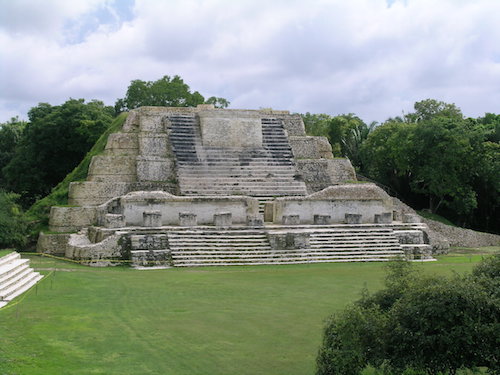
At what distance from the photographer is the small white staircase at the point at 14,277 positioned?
11828 mm

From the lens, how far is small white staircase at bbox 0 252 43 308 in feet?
38.8

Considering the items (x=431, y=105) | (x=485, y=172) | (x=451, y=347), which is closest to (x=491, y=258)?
(x=451, y=347)

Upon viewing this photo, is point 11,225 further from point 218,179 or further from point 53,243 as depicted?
point 218,179

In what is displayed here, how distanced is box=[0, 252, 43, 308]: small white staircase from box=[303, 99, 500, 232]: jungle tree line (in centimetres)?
2083

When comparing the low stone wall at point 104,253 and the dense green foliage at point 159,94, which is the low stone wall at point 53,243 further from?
the dense green foliage at point 159,94

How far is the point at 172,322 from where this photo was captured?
10.1 m

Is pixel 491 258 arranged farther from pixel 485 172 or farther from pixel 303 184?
pixel 485 172

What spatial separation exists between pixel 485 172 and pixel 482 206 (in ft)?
13.7

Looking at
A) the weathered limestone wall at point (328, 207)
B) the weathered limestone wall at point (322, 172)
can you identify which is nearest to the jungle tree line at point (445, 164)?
the weathered limestone wall at point (322, 172)

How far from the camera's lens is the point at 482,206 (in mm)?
34188

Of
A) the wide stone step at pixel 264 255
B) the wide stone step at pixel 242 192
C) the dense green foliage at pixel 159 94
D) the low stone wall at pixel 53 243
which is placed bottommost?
the wide stone step at pixel 264 255

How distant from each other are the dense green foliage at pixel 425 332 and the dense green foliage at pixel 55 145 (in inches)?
1096

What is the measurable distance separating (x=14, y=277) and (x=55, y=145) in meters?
21.7

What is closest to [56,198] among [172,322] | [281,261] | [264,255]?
[264,255]
